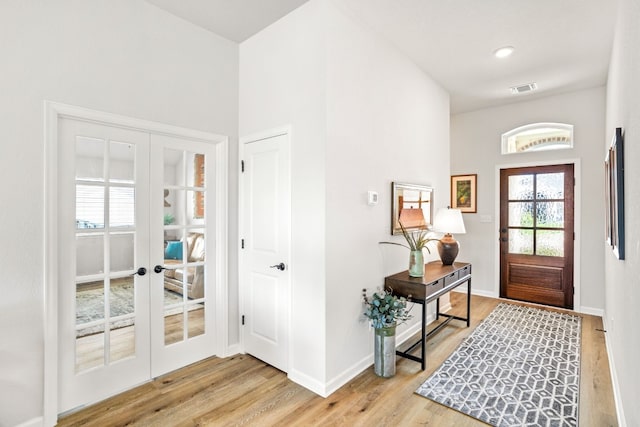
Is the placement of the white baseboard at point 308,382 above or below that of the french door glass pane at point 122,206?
below

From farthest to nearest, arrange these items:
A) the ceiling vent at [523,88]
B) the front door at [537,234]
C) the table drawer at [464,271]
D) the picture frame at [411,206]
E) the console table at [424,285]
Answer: the front door at [537,234], the ceiling vent at [523,88], the table drawer at [464,271], the picture frame at [411,206], the console table at [424,285]

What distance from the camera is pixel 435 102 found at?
4105mm

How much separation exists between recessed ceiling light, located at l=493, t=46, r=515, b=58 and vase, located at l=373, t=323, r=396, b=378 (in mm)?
2912

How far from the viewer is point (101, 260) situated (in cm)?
242

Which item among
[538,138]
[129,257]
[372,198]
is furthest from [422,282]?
[538,138]

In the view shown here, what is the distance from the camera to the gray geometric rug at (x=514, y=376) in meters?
2.25

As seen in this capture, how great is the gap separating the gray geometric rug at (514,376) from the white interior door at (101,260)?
2339 mm

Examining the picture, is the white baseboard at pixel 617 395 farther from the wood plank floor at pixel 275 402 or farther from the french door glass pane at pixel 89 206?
the french door glass pane at pixel 89 206

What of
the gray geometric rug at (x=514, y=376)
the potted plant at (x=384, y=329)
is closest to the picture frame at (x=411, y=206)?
the potted plant at (x=384, y=329)

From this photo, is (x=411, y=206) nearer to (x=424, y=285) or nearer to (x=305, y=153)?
(x=424, y=285)

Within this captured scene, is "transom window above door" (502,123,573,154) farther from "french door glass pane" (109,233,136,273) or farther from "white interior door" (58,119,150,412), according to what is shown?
"french door glass pane" (109,233,136,273)

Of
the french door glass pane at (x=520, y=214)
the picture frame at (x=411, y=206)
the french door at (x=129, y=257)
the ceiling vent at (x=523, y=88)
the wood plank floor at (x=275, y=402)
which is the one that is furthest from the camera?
the french door glass pane at (x=520, y=214)

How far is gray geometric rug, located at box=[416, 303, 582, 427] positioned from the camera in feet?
7.38

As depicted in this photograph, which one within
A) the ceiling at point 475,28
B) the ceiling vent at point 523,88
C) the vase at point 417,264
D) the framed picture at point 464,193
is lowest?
the vase at point 417,264
